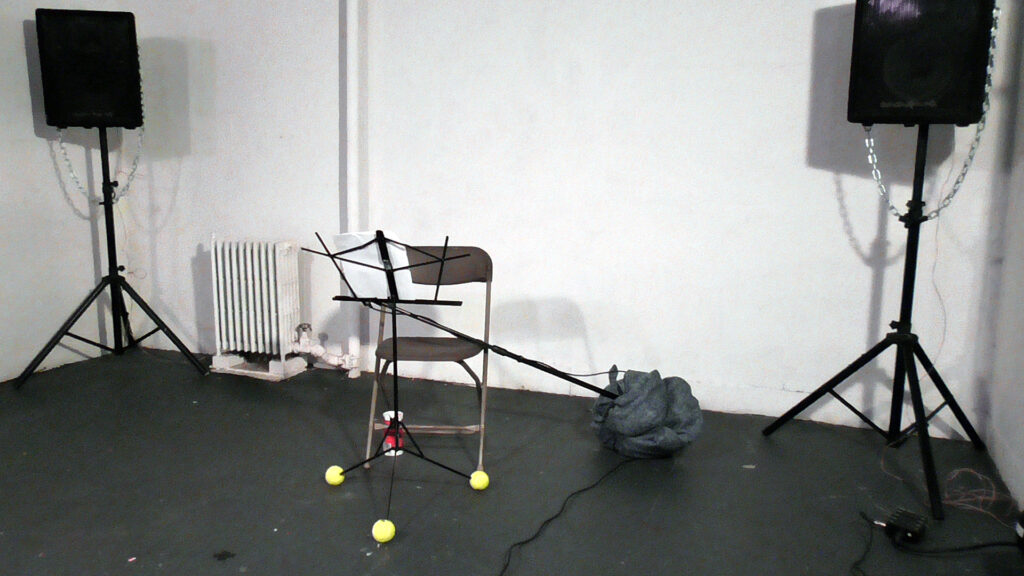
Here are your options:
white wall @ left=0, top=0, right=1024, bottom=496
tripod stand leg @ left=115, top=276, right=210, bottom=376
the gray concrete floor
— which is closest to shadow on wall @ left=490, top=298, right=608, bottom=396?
white wall @ left=0, top=0, right=1024, bottom=496

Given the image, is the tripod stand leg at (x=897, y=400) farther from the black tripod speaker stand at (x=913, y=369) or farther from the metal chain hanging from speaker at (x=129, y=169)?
the metal chain hanging from speaker at (x=129, y=169)

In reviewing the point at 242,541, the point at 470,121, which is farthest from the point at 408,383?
the point at 242,541

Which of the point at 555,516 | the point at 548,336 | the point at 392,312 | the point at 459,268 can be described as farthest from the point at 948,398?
the point at 392,312

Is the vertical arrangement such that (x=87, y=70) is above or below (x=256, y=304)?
above

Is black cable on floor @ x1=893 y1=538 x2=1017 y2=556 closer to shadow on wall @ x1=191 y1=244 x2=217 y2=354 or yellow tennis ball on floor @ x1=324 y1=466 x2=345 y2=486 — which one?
yellow tennis ball on floor @ x1=324 y1=466 x2=345 y2=486

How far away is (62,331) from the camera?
374 centimetres

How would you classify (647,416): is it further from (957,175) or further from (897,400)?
(957,175)

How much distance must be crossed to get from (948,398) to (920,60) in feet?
4.06

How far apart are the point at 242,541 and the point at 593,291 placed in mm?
1902

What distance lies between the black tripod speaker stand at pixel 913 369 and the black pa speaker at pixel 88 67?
3468 mm

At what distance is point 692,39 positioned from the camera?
314 cm

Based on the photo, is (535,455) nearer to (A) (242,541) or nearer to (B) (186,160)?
(A) (242,541)

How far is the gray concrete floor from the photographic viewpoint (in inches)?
81.9

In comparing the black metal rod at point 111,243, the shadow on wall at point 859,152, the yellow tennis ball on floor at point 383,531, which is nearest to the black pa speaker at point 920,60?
the shadow on wall at point 859,152
